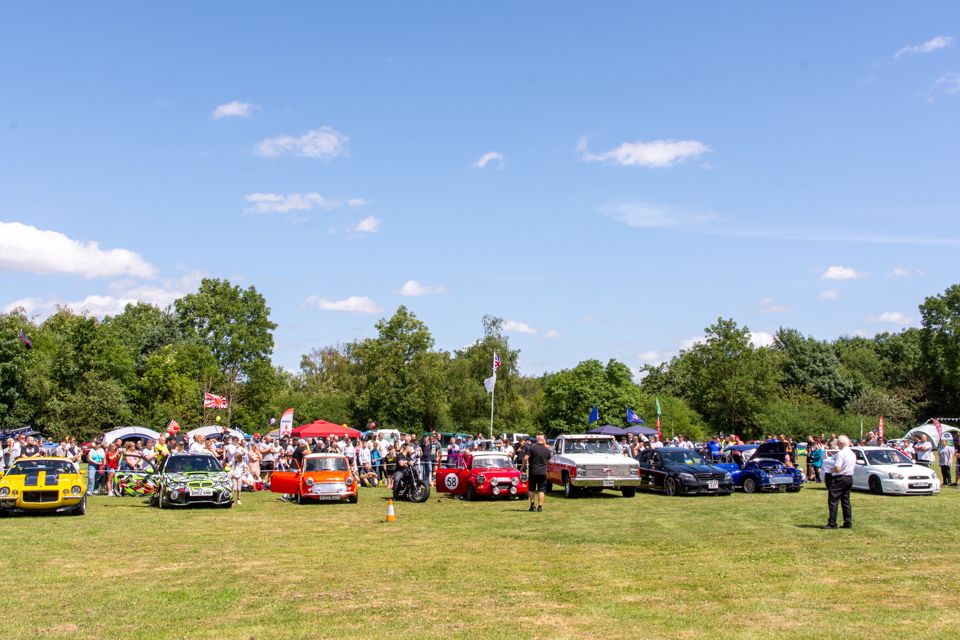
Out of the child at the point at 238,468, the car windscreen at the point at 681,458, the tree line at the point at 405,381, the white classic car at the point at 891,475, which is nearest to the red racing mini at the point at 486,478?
the car windscreen at the point at 681,458

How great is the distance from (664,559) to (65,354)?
187 ft

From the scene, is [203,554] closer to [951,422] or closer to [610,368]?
[610,368]

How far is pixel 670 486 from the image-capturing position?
2461 cm

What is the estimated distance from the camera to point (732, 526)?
16.3 meters

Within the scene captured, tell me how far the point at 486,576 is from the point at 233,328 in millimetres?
64928

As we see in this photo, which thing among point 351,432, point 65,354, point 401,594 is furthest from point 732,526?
point 65,354

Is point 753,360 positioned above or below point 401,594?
above

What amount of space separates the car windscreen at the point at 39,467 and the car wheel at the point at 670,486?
52.4ft

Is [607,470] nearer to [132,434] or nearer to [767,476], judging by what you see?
[767,476]

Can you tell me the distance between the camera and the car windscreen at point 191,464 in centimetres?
2164

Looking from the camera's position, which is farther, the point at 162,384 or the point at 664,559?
the point at 162,384

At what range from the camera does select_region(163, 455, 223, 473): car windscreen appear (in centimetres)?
2164

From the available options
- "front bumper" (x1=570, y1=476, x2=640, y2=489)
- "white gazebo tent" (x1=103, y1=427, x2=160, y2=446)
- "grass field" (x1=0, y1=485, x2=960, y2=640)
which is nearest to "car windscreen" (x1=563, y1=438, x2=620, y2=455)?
"front bumper" (x1=570, y1=476, x2=640, y2=489)

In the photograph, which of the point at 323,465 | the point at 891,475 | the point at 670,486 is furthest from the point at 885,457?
the point at 323,465
